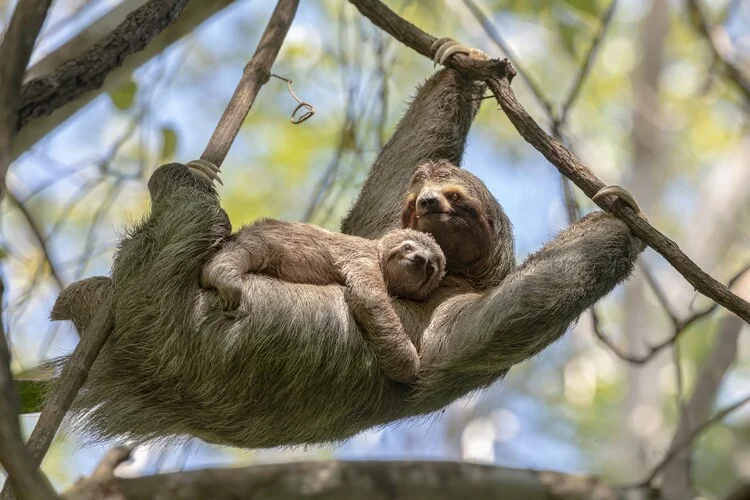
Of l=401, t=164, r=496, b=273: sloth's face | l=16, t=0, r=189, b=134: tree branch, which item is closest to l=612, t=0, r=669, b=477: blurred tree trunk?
l=401, t=164, r=496, b=273: sloth's face

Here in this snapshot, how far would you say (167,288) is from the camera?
19.9ft

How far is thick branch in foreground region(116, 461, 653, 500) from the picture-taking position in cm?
688

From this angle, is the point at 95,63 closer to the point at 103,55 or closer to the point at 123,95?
the point at 103,55

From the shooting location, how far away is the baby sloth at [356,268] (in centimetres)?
618

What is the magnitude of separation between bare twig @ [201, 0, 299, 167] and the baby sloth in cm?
66

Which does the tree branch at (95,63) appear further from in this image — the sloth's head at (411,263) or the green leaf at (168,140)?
the sloth's head at (411,263)

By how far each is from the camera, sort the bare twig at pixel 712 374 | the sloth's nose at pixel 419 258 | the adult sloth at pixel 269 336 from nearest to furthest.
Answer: the adult sloth at pixel 269 336
the sloth's nose at pixel 419 258
the bare twig at pixel 712 374

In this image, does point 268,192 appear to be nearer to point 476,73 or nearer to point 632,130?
point 632,130

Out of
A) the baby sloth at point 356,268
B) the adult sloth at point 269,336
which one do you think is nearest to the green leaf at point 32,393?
the adult sloth at point 269,336

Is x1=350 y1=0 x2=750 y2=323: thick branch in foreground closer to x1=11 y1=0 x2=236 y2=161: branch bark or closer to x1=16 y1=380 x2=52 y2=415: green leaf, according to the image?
x1=11 y1=0 x2=236 y2=161: branch bark

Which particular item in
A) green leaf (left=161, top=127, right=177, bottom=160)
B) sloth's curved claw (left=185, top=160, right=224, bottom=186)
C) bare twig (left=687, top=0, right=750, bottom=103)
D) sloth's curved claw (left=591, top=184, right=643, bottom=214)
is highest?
bare twig (left=687, top=0, right=750, bottom=103)

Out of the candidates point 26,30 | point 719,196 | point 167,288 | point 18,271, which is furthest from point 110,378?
point 719,196

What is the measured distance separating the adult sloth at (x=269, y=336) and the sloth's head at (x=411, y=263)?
0.54 ft

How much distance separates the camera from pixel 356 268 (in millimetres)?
6602
